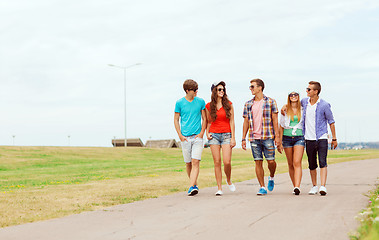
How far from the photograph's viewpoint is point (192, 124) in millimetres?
9570

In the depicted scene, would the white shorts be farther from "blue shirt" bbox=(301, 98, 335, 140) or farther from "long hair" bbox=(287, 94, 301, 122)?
"blue shirt" bbox=(301, 98, 335, 140)

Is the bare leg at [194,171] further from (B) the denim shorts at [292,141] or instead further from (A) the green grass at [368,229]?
(A) the green grass at [368,229]

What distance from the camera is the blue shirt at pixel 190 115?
376 inches

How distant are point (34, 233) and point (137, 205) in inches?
104

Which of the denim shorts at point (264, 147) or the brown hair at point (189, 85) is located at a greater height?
the brown hair at point (189, 85)

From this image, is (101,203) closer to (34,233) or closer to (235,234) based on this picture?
(34,233)

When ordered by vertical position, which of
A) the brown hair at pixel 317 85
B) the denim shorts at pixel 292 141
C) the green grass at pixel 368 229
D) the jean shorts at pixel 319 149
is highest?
the brown hair at pixel 317 85

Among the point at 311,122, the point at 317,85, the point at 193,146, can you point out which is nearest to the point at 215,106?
the point at 193,146

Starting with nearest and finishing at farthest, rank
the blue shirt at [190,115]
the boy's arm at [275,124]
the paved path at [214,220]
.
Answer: the paved path at [214,220] → the boy's arm at [275,124] → the blue shirt at [190,115]

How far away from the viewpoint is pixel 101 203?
28.8 feet

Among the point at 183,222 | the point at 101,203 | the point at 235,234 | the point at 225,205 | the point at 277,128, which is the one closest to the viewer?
the point at 235,234

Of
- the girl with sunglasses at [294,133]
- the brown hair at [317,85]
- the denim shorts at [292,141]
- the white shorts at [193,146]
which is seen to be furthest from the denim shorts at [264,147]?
the brown hair at [317,85]

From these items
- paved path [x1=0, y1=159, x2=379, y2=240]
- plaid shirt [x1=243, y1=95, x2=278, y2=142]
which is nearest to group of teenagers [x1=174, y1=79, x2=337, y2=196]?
plaid shirt [x1=243, y1=95, x2=278, y2=142]

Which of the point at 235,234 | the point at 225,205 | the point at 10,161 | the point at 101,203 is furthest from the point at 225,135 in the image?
the point at 10,161
